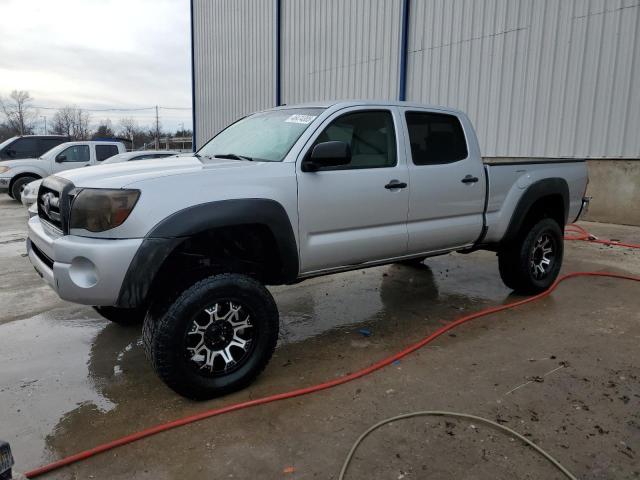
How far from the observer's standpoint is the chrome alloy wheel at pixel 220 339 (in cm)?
307

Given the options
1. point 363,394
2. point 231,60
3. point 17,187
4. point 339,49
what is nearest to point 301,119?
point 363,394

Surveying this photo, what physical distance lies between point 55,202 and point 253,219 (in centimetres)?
125

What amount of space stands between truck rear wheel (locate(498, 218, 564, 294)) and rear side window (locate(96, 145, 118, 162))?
41.2 feet

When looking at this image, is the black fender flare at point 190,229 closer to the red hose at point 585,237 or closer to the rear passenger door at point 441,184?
the rear passenger door at point 441,184

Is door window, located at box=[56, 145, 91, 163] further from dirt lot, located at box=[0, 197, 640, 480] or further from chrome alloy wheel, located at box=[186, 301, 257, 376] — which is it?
chrome alloy wheel, located at box=[186, 301, 257, 376]

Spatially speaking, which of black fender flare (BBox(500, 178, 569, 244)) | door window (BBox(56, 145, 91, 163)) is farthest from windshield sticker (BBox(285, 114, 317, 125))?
door window (BBox(56, 145, 91, 163))

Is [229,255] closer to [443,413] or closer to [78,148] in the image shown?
[443,413]

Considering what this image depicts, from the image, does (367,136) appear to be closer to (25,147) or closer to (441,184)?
(441,184)

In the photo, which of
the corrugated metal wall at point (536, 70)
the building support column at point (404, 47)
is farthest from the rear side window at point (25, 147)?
the corrugated metal wall at point (536, 70)

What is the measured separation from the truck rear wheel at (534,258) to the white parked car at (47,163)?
12.3 meters

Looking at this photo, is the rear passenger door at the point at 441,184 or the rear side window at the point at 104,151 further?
the rear side window at the point at 104,151

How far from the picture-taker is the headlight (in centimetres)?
284

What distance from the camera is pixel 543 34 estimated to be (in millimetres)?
9977

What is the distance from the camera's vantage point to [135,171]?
314 cm
